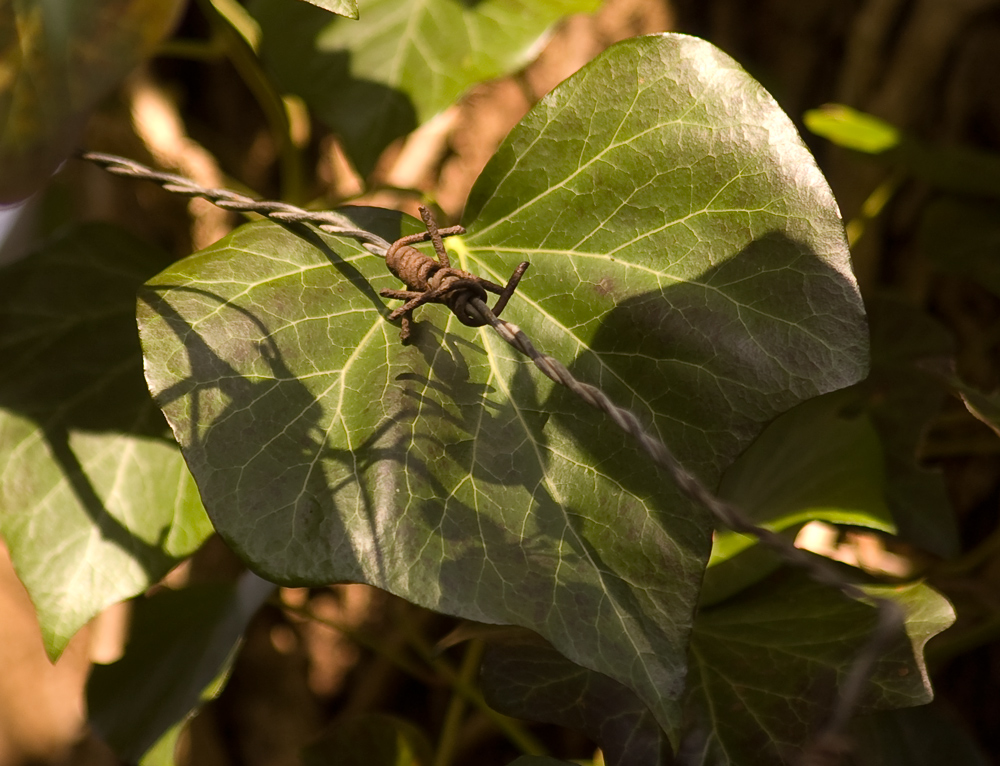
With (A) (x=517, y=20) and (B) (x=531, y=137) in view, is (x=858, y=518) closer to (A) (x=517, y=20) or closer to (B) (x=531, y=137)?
(B) (x=531, y=137)

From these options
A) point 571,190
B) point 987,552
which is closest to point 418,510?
point 571,190

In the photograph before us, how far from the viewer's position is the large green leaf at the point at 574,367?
16.3 inches

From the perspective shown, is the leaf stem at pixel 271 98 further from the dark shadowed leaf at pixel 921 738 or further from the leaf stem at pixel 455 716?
the dark shadowed leaf at pixel 921 738

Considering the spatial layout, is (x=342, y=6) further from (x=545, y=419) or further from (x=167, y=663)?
(x=167, y=663)

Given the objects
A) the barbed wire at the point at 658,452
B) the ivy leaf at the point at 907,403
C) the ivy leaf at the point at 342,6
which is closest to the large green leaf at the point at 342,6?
the ivy leaf at the point at 342,6

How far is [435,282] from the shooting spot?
0.43 meters

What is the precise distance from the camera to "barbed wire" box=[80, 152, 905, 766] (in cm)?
28

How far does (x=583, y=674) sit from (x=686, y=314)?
10.0 inches

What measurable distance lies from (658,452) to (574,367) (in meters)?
0.14

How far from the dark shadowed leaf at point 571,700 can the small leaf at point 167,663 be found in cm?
23

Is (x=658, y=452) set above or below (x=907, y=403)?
above

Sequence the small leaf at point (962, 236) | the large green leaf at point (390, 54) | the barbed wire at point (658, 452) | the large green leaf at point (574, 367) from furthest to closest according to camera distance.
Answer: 1. the small leaf at point (962, 236)
2. the large green leaf at point (390, 54)
3. the large green leaf at point (574, 367)
4. the barbed wire at point (658, 452)

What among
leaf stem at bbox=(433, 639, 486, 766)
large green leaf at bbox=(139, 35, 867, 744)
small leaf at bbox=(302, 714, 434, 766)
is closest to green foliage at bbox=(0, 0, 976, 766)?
large green leaf at bbox=(139, 35, 867, 744)

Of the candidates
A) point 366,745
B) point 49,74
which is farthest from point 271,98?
point 366,745
